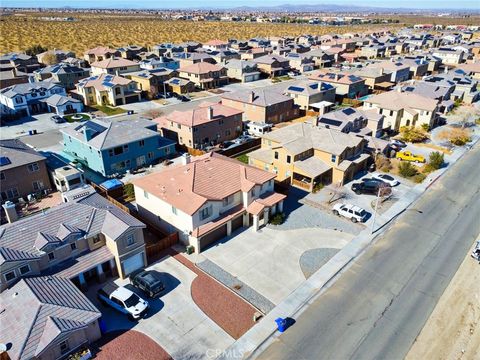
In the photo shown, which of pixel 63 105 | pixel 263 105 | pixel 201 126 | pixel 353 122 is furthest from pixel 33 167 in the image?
→ pixel 353 122

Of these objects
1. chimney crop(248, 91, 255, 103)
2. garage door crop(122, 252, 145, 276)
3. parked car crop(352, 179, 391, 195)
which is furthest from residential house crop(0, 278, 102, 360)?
chimney crop(248, 91, 255, 103)

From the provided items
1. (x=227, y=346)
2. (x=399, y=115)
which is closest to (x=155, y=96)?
(x=399, y=115)

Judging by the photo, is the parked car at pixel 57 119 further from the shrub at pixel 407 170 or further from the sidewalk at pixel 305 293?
the shrub at pixel 407 170

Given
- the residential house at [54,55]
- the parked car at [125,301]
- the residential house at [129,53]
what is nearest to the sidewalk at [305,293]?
A: the parked car at [125,301]

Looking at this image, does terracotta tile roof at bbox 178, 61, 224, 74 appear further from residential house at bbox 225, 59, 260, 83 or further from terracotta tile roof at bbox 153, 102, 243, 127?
terracotta tile roof at bbox 153, 102, 243, 127

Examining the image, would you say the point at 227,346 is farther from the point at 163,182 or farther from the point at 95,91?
the point at 95,91

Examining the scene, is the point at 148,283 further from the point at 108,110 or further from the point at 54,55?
the point at 54,55

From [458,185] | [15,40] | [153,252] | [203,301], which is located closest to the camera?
[203,301]
